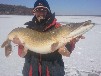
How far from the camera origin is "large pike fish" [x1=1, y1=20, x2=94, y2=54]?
245 cm

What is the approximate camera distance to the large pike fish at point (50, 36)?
245cm

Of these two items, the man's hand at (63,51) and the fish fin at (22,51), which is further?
the fish fin at (22,51)

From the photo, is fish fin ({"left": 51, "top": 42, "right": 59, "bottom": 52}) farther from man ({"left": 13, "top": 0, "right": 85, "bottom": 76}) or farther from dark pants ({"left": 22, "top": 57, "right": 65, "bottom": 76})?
dark pants ({"left": 22, "top": 57, "right": 65, "bottom": 76})

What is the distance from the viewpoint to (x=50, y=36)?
2689 mm

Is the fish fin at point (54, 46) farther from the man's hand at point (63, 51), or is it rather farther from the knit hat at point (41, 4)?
the knit hat at point (41, 4)

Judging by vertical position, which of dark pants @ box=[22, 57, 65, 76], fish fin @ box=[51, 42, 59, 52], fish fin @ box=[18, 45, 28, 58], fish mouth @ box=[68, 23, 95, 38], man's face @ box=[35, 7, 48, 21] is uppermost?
man's face @ box=[35, 7, 48, 21]

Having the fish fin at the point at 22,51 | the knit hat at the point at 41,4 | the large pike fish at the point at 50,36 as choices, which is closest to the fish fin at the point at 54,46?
the large pike fish at the point at 50,36

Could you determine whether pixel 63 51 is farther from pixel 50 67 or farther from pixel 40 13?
pixel 40 13

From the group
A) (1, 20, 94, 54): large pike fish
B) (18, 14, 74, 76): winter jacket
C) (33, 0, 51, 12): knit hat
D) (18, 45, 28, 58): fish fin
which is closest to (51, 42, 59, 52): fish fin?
(1, 20, 94, 54): large pike fish

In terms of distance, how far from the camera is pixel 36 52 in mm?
2701

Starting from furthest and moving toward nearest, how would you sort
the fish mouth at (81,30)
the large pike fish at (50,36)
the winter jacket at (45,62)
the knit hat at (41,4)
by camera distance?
1. the knit hat at (41,4)
2. the winter jacket at (45,62)
3. the large pike fish at (50,36)
4. the fish mouth at (81,30)

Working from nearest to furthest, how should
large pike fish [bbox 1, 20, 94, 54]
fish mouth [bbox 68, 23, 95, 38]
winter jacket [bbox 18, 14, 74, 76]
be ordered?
fish mouth [bbox 68, 23, 95, 38]
large pike fish [bbox 1, 20, 94, 54]
winter jacket [bbox 18, 14, 74, 76]

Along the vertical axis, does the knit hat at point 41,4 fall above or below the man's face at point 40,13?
above

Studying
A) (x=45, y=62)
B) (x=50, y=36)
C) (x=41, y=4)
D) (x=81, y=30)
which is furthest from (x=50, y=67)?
(x=41, y=4)
